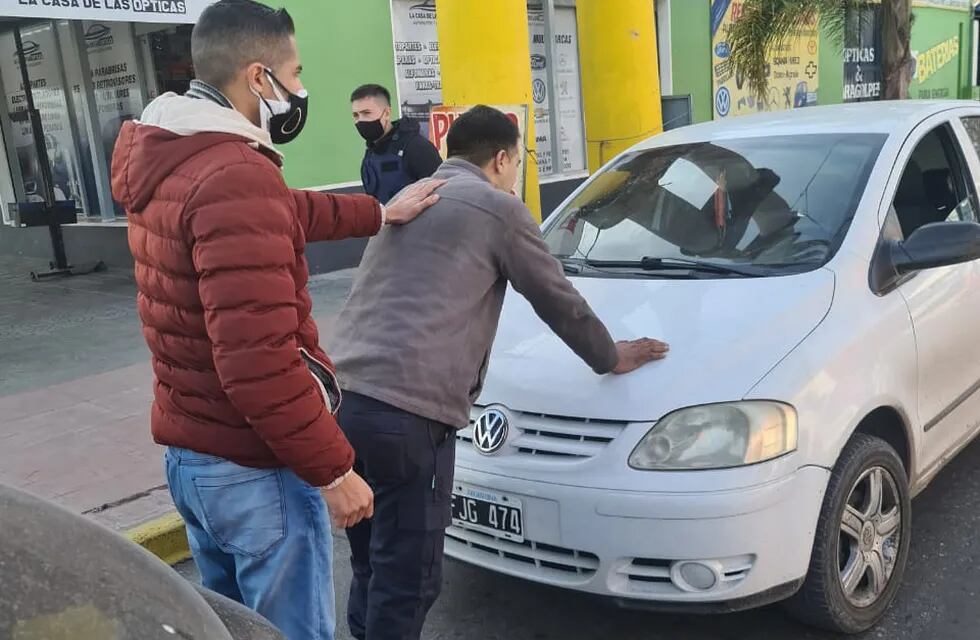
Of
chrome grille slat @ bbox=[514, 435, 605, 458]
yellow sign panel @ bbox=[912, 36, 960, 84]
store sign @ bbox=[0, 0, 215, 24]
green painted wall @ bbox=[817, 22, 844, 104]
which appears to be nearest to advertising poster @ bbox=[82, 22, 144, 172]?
store sign @ bbox=[0, 0, 215, 24]

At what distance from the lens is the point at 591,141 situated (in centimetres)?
746

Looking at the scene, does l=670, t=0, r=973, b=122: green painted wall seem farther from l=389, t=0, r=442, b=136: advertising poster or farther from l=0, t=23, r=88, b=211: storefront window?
l=0, t=23, r=88, b=211: storefront window

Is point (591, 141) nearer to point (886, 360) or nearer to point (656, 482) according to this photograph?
point (886, 360)

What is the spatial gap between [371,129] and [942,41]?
21.4m

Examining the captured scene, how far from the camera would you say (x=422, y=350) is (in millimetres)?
2453

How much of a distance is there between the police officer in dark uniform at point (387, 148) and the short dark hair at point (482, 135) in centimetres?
252

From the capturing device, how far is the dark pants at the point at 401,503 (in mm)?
2455

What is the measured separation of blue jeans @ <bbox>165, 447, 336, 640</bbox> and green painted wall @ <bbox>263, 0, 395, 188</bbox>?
762cm

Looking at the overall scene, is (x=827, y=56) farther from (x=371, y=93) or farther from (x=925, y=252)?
(x=925, y=252)

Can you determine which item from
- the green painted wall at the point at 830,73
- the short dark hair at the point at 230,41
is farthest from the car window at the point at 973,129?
the green painted wall at the point at 830,73

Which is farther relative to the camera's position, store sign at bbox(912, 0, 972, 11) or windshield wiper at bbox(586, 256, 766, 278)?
store sign at bbox(912, 0, 972, 11)

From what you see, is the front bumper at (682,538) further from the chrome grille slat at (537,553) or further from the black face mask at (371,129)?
the black face mask at (371,129)

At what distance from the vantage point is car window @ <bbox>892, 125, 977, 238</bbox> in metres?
3.69

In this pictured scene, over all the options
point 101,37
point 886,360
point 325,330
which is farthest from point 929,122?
point 101,37
